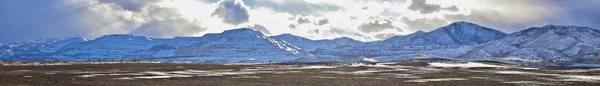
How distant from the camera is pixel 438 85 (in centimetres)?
5622

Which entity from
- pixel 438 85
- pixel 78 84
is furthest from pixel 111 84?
pixel 438 85

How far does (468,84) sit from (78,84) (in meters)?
34.0

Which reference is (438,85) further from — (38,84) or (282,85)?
(38,84)

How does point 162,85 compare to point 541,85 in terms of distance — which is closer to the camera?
point 162,85

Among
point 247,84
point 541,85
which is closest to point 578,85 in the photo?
point 541,85

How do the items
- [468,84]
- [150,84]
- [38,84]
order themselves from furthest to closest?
[468,84]
[150,84]
[38,84]

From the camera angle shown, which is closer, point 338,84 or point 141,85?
point 141,85

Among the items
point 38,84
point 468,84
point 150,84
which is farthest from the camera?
point 468,84

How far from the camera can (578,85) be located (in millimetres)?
57000

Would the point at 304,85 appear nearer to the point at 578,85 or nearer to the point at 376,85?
the point at 376,85

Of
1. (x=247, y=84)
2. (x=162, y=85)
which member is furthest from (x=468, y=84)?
(x=162, y=85)

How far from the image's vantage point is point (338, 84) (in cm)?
5669

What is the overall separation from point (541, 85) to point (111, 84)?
3707cm

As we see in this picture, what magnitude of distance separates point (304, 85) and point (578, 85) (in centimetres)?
2419
